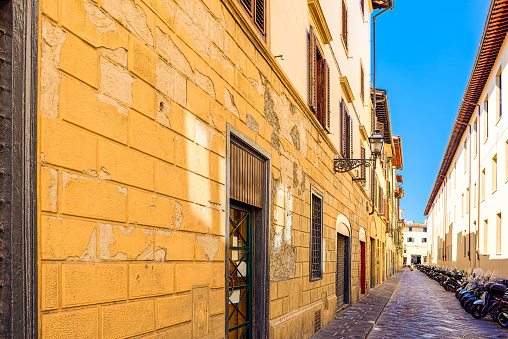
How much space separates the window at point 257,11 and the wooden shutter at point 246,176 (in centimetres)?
152

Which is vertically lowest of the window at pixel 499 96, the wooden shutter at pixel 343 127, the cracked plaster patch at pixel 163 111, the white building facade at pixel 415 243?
the white building facade at pixel 415 243

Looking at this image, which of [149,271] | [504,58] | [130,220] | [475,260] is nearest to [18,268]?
[130,220]

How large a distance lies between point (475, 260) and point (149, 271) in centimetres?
2100

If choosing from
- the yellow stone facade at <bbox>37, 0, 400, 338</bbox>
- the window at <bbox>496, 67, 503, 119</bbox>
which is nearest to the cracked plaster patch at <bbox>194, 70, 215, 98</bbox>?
the yellow stone facade at <bbox>37, 0, 400, 338</bbox>

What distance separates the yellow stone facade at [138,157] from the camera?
2670 millimetres

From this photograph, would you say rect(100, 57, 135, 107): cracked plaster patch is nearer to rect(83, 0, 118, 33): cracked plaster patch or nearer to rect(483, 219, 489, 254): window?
rect(83, 0, 118, 33): cracked plaster patch

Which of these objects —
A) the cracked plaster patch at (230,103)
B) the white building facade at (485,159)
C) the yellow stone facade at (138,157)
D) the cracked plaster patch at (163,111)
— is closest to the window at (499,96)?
the white building facade at (485,159)

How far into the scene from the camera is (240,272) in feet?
20.1

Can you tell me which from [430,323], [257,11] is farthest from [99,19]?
[430,323]

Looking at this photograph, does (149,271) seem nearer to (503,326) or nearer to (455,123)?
(503,326)

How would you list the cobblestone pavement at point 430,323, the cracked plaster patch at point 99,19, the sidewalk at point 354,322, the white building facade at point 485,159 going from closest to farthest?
the cracked plaster patch at point 99,19 < the sidewalk at point 354,322 < the cobblestone pavement at point 430,323 < the white building facade at point 485,159

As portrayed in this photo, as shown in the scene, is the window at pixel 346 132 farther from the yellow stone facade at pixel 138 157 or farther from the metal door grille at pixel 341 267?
the yellow stone facade at pixel 138 157

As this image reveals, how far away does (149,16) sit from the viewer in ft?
11.9

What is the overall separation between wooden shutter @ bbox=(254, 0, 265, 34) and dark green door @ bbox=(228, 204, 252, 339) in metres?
2.13
